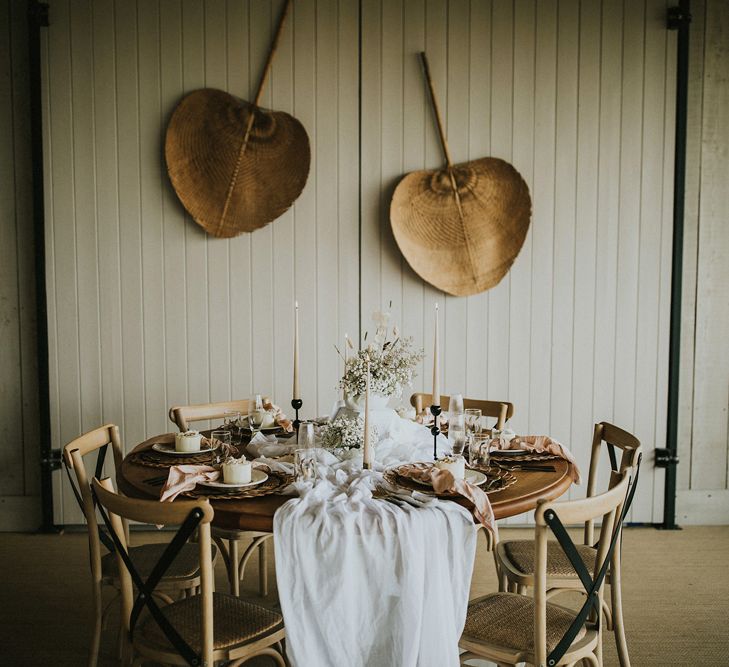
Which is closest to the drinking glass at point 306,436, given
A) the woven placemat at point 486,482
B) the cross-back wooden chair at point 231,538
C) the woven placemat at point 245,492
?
the woven placemat at point 245,492

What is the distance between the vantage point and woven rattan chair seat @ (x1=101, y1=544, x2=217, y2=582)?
85.0 inches

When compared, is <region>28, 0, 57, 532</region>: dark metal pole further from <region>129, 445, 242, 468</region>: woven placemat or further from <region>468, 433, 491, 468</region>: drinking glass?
<region>468, 433, 491, 468</region>: drinking glass

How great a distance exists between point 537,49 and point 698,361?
2.03m

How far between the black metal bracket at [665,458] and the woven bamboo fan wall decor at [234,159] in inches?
100

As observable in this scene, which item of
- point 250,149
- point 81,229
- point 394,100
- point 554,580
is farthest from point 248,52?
point 554,580

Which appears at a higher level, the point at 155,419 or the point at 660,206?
the point at 660,206

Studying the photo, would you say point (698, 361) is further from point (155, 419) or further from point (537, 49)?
point (155, 419)

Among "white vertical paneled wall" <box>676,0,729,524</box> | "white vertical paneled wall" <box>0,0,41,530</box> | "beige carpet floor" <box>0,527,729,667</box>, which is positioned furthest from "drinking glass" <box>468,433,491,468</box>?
"white vertical paneled wall" <box>0,0,41,530</box>

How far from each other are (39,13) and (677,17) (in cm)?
347

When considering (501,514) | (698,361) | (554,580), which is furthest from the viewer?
(698,361)

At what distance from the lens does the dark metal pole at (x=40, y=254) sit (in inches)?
138

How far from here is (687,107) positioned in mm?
3764

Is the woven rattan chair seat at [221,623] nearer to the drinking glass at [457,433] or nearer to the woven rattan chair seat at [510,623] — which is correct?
the woven rattan chair seat at [510,623]

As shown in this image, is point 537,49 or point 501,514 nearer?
point 501,514
